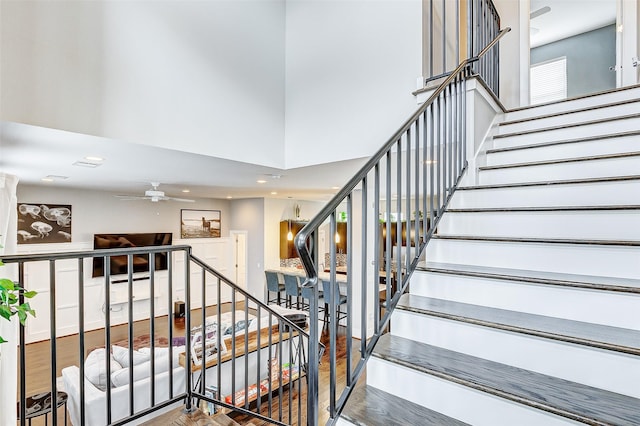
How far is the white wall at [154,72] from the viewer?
6.68 ft

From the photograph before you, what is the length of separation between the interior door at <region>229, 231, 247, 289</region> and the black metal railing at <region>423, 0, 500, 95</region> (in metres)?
6.87

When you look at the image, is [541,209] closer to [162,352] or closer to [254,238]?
[162,352]

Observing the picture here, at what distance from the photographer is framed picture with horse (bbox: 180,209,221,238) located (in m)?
8.41

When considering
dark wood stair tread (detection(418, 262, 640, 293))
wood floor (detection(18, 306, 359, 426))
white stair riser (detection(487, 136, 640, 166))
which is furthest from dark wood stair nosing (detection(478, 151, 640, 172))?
wood floor (detection(18, 306, 359, 426))

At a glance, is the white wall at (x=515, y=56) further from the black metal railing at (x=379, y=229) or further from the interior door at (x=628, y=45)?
the black metal railing at (x=379, y=229)

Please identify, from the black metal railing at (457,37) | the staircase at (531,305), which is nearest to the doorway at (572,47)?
the black metal railing at (457,37)

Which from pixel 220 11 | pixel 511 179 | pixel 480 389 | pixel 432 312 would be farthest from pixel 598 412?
pixel 220 11

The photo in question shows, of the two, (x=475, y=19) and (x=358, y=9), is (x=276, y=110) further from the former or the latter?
(x=475, y=19)

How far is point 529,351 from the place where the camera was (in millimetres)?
1327

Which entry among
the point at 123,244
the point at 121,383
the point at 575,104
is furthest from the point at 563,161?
the point at 123,244

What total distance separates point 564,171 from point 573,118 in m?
0.72

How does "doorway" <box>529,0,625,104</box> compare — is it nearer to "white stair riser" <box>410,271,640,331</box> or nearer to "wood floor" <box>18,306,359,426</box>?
"white stair riser" <box>410,271,640,331</box>

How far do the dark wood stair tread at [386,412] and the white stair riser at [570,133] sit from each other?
7.34 feet

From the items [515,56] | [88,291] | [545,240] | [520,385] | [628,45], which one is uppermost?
[515,56]
